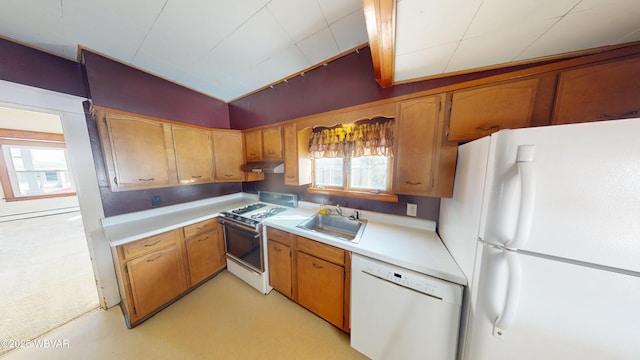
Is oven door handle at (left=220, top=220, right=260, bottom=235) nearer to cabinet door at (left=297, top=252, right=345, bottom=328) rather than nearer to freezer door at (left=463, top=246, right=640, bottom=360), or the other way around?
cabinet door at (left=297, top=252, right=345, bottom=328)

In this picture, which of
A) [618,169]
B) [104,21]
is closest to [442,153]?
[618,169]

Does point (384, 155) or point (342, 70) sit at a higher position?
point (342, 70)

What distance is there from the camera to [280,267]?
1.84m

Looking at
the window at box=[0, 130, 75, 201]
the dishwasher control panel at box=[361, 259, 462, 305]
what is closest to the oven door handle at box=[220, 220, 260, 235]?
the dishwasher control panel at box=[361, 259, 462, 305]

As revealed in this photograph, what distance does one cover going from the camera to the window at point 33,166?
3936 millimetres

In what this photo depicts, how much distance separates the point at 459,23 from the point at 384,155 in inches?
39.7

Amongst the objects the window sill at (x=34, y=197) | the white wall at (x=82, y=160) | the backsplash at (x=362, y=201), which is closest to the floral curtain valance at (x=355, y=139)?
the backsplash at (x=362, y=201)

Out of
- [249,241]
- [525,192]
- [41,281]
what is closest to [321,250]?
[249,241]

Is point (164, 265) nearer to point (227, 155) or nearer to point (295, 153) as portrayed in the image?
point (227, 155)

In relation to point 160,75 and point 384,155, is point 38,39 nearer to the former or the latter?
point 160,75

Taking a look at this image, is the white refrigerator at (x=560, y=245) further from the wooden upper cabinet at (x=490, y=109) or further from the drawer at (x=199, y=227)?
the drawer at (x=199, y=227)

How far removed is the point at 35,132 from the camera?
3.99m

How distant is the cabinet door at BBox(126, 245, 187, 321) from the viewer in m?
1.58

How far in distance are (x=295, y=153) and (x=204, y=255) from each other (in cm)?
170
